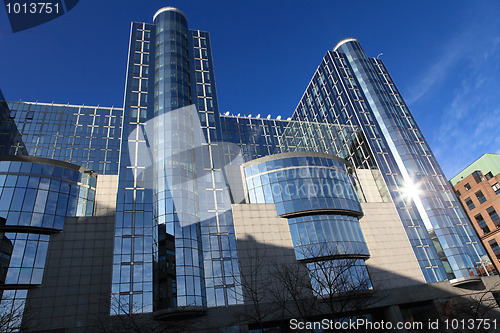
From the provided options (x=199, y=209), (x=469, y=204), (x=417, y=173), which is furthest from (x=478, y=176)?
(x=199, y=209)

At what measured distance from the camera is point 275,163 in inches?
2178

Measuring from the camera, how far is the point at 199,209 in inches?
1923

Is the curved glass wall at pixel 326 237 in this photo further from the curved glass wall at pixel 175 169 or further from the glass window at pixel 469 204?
the glass window at pixel 469 204

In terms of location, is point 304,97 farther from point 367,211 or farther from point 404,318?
point 404,318

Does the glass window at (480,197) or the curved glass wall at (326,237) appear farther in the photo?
the glass window at (480,197)

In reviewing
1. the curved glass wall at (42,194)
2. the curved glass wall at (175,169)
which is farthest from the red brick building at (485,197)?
the curved glass wall at (42,194)

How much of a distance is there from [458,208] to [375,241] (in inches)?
723

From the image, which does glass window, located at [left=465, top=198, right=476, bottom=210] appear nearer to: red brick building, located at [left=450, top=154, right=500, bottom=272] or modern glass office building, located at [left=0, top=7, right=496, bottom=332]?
red brick building, located at [left=450, top=154, right=500, bottom=272]

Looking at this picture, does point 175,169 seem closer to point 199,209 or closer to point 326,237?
point 199,209

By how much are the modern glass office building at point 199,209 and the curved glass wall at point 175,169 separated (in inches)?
8.2

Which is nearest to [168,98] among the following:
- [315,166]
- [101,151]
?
[315,166]

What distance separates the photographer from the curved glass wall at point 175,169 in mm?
41156

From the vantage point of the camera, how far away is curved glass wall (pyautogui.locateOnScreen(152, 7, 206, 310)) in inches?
1620

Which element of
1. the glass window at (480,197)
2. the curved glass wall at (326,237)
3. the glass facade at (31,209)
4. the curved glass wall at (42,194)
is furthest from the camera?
the glass window at (480,197)
